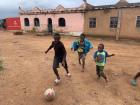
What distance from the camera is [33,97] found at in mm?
4570

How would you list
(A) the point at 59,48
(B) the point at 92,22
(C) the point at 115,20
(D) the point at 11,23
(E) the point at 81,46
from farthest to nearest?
1. (D) the point at 11,23
2. (B) the point at 92,22
3. (C) the point at 115,20
4. (E) the point at 81,46
5. (A) the point at 59,48

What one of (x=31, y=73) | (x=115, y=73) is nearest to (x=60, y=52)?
(x=31, y=73)

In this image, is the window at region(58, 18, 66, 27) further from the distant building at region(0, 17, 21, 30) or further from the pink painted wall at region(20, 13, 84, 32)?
the distant building at region(0, 17, 21, 30)

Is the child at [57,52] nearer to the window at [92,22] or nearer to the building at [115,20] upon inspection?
the building at [115,20]

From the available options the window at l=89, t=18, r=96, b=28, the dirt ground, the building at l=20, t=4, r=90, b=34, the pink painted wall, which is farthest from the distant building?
the dirt ground

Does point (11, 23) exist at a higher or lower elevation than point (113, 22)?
higher

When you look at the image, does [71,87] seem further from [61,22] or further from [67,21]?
[61,22]

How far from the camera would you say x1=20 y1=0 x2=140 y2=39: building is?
16.5 meters

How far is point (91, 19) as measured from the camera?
63.1ft

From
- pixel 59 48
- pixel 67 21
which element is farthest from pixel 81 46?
pixel 67 21

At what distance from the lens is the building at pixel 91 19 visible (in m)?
16.5

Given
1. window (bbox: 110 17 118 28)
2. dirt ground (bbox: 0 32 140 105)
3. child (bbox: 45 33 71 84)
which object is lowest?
dirt ground (bbox: 0 32 140 105)

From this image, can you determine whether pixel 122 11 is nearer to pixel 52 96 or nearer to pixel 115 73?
pixel 115 73

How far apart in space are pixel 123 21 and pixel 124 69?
11.2 m
